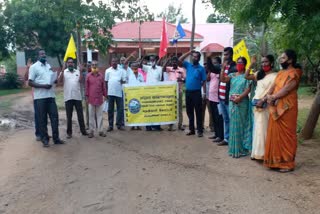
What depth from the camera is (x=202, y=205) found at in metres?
4.38

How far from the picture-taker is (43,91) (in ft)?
24.1

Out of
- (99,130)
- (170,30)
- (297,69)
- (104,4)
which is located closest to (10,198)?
(99,130)

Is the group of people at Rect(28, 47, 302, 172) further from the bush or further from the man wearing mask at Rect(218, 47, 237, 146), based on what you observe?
the bush

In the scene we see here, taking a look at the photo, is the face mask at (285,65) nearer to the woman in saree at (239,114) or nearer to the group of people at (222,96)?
the group of people at (222,96)

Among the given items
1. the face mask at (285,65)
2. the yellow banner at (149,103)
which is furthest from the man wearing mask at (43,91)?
the face mask at (285,65)

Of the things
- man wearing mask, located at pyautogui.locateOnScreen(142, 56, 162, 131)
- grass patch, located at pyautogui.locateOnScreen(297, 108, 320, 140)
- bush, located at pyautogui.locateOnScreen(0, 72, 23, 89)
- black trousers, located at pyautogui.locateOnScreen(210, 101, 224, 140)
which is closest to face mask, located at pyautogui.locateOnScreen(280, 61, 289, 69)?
black trousers, located at pyautogui.locateOnScreen(210, 101, 224, 140)

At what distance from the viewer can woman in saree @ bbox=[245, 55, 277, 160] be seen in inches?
230

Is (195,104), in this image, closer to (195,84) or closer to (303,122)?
(195,84)

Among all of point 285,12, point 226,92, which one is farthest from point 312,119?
point 285,12

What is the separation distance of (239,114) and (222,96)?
31.8 inches

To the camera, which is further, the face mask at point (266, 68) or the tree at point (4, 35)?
the tree at point (4, 35)

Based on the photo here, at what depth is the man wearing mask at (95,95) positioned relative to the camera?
815 cm

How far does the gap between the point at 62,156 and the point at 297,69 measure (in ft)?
14.0

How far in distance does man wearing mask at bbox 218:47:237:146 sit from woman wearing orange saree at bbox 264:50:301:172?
4.45ft
